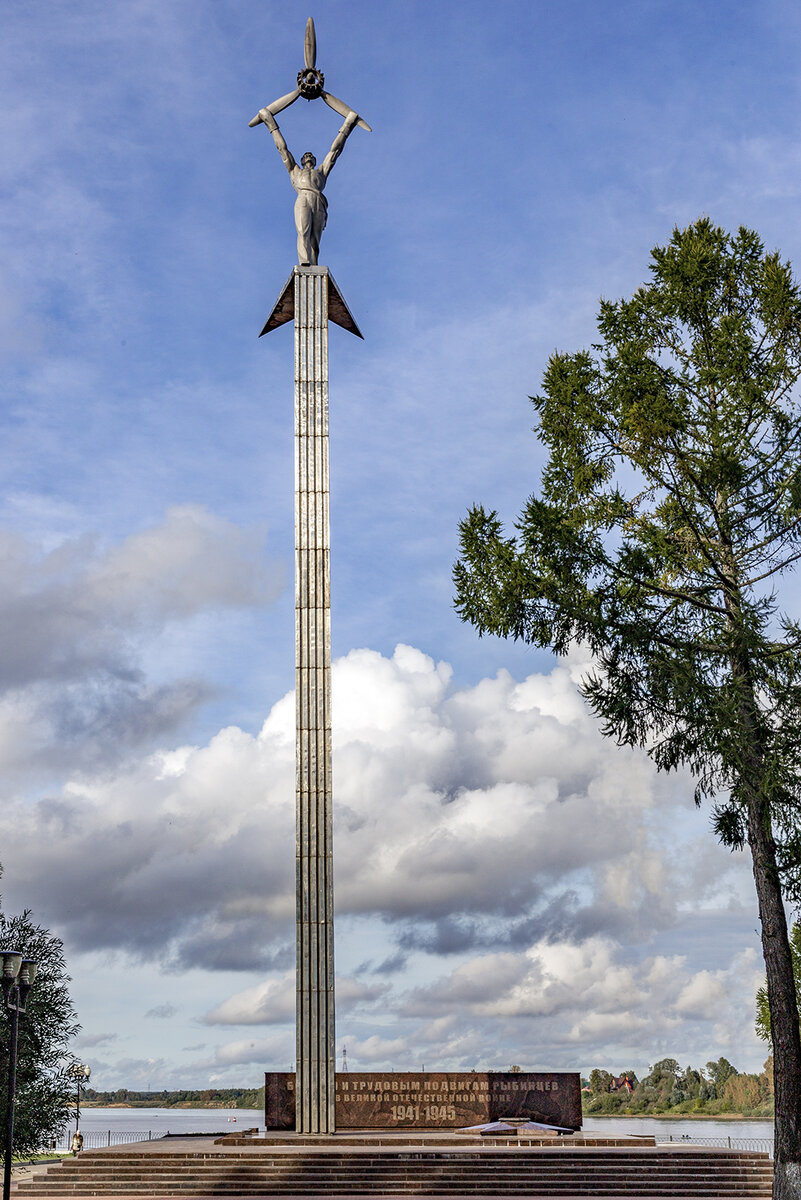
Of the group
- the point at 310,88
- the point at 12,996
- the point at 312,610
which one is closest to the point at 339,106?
the point at 310,88

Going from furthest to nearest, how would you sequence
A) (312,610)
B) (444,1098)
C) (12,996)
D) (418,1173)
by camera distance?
(312,610), (444,1098), (418,1173), (12,996)

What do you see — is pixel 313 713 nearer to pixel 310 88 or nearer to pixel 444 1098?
pixel 444 1098

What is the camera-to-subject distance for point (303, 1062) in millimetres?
24984

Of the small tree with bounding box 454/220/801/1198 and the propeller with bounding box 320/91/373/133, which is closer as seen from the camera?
the small tree with bounding box 454/220/801/1198

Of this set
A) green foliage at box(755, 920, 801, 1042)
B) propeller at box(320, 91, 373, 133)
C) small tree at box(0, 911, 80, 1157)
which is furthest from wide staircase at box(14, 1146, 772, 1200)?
propeller at box(320, 91, 373, 133)

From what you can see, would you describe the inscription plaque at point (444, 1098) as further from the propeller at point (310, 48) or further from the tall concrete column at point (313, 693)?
the propeller at point (310, 48)

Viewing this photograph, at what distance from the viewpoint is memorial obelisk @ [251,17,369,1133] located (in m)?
25.1

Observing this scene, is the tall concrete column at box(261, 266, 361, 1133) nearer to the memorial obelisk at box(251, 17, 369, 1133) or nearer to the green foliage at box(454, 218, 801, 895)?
the memorial obelisk at box(251, 17, 369, 1133)

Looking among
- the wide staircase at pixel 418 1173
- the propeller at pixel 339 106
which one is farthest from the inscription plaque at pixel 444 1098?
the propeller at pixel 339 106

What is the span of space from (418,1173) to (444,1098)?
18.7 ft

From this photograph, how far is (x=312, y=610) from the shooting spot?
2748 centimetres

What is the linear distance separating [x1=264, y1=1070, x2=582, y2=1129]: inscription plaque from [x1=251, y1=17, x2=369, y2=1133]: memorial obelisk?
1388 mm

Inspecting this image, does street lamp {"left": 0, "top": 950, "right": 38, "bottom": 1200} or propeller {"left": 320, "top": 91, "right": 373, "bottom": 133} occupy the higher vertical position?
propeller {"left": 320, "top": 91, "right": 373, "bottom": 133}

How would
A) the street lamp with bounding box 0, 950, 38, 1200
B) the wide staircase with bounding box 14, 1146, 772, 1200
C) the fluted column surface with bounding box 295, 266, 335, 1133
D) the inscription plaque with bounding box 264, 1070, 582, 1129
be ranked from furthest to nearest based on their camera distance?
the inscription plaque with bounding box 264, 1070, 582, 1129 → the fluted column surface with bounding box 295, 266, 335, 1133 → the wide staircase with bounding box 14, 1146, 772, 1200 → the street lamp with bounding box 0, 950, 38, 1200
